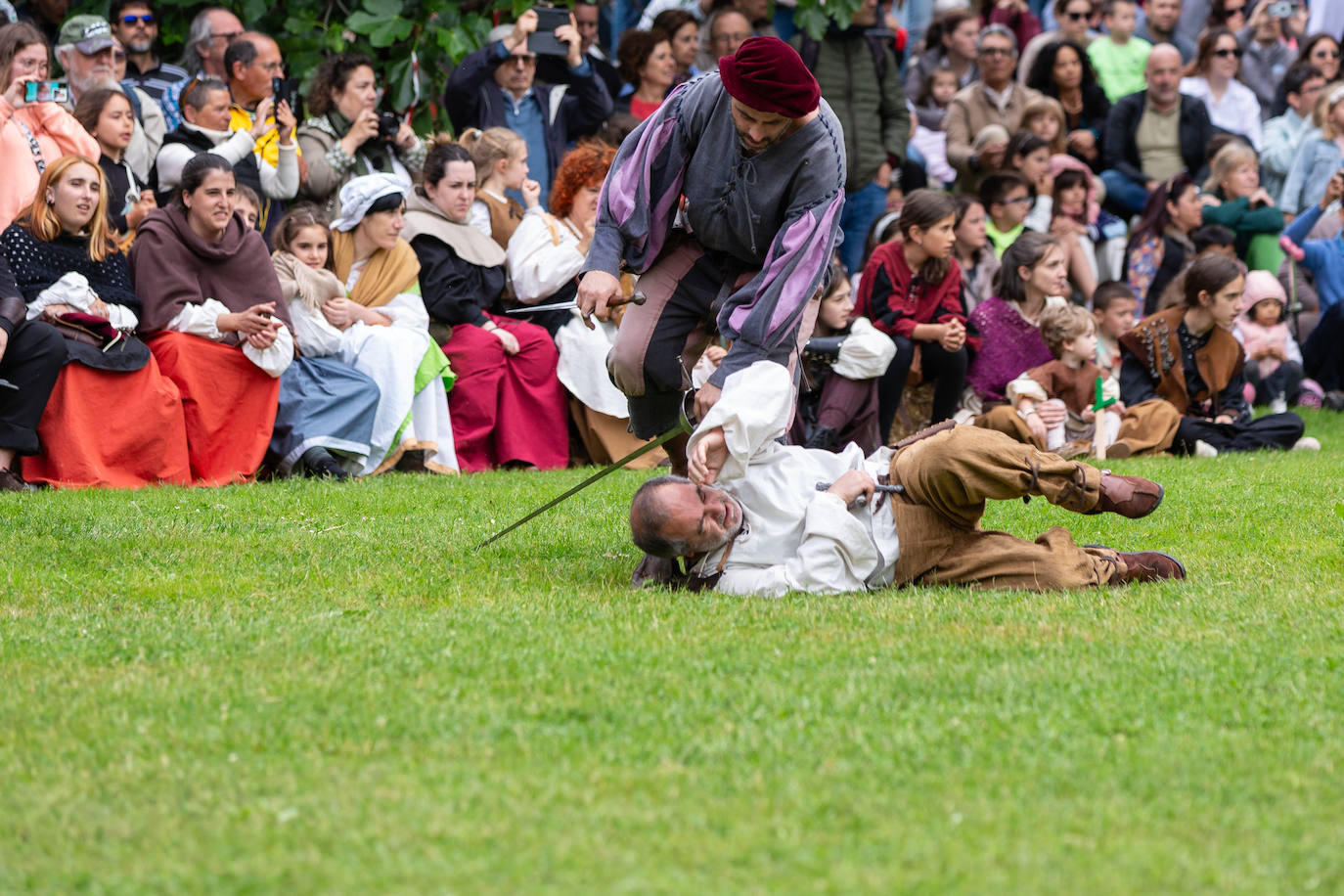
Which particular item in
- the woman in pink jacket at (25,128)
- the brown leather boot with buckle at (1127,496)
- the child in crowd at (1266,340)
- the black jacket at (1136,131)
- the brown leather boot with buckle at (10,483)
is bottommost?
the child in crowd at (1266,340)

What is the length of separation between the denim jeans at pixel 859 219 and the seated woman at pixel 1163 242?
7.00 ft

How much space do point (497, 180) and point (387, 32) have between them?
1464mm

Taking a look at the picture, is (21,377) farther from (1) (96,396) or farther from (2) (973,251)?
(2) (973,251)

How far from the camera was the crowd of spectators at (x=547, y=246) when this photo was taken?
830 centimetres

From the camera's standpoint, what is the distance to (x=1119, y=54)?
14.2 m

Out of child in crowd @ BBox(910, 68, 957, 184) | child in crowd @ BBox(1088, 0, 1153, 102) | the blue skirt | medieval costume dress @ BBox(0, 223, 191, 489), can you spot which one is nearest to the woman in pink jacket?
medieval costume dress @ BBox(0, 223, 191, 489)

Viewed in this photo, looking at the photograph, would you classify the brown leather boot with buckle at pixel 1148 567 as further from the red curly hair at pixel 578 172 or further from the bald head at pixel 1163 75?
the bald head at pixel 1163 75

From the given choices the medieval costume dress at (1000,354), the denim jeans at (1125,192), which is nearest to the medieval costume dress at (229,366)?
the medieval costume dress at (1000,354)

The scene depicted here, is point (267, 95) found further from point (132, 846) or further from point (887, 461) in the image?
point (132, 846)

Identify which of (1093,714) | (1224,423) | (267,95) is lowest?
(1224,423)

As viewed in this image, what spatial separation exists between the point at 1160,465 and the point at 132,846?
7.13m

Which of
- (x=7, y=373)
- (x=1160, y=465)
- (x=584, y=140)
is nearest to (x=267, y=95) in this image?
(x=584, y=140)

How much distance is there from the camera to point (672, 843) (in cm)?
298

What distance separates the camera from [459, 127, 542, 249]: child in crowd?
1002 cm
